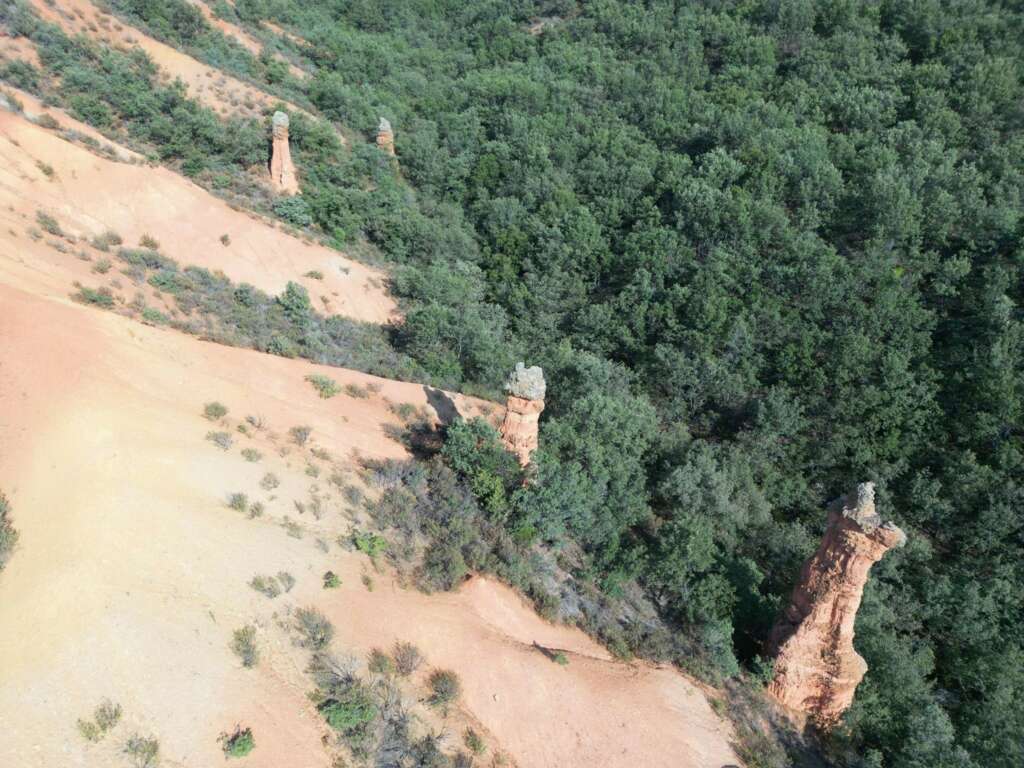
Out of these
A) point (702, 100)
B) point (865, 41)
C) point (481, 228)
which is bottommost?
point (481, 228)

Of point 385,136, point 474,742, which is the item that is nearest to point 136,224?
point 385,136

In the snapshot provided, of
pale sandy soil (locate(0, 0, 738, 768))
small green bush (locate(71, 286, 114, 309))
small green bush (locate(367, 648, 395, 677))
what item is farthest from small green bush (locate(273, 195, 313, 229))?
small green bush (locate(367, 648, 395, 677))

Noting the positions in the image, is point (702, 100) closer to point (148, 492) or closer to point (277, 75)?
point (277, 75)

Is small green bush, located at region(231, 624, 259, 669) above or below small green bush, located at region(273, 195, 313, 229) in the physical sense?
above

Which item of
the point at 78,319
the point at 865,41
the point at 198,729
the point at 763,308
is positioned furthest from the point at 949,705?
the point at 865,41

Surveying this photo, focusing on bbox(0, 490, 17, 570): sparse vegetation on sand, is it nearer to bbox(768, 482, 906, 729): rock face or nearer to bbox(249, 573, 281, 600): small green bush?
bbox(249, 573, 281, 600): small green bush

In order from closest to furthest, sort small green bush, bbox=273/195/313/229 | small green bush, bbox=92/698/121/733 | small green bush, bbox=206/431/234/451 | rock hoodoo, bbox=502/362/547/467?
small green bush, bbox=92/698/121/733 → small green bush, bbox=206/431/234/451 → rock hoodoo, bbox=502/362/547/467 → small green bush, bbox=273/195/313/229

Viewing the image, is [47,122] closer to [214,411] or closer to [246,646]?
[214,411]

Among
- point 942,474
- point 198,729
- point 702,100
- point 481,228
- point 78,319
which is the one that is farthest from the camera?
point 702,100

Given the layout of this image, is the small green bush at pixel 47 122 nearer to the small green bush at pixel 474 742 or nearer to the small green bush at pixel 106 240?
the small green bush at pixel 106 240
